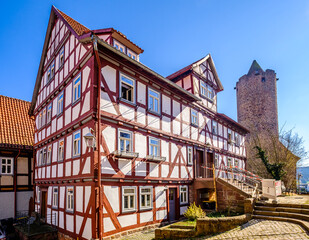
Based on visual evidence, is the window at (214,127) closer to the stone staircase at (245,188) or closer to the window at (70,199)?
the stone staircase at (245,188)

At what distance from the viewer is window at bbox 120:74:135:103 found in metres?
13.3

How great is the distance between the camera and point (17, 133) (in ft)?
67.2

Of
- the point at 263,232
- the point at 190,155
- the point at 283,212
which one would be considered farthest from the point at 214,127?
the point at 263,232

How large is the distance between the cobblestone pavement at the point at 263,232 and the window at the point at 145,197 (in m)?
1.70

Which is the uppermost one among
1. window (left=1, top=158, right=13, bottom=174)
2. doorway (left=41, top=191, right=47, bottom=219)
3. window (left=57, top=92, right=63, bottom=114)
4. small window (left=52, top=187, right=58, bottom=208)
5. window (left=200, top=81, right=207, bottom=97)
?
window (left=200, top=81, right=207, bottom=97)

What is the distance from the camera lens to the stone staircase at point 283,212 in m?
11.7

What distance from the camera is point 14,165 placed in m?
19.4

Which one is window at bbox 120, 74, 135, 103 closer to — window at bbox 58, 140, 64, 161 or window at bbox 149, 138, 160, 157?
window at bbox 149, 138, 160, 157

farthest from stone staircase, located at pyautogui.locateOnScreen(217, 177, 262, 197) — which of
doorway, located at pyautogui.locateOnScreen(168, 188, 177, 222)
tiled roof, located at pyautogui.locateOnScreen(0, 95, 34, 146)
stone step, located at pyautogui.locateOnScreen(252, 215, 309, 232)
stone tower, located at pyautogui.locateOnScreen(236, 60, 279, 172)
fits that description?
stone tower, located at pyautogui.locateOnScreen(236, 60, 279, 172)

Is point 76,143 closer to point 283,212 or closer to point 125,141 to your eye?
point 125,141

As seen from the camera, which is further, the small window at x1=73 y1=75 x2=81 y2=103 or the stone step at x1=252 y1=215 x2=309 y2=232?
the small window at x1=73 y1=75 x2=81 y2=103

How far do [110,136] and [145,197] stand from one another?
396 cm

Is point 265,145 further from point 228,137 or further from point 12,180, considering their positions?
point 12,180

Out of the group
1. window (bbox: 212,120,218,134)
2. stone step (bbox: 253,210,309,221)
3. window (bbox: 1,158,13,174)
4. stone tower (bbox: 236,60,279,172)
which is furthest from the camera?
stone tower (bbox: 236,60,279,172)
